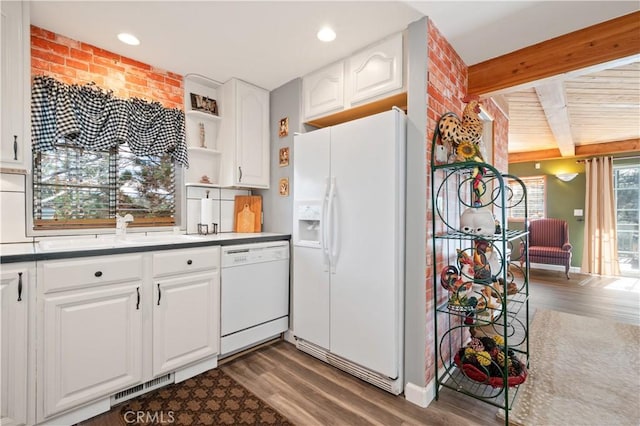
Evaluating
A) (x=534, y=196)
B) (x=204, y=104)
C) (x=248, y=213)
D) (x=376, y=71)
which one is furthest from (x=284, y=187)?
(x=534, y=196)

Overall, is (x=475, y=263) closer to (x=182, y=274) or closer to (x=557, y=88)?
(x=182, y=274)

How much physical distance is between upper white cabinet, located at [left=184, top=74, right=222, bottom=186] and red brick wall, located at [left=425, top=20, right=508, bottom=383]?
197cm

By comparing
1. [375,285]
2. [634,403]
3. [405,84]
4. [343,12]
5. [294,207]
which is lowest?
[634,403]

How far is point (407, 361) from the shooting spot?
1996 mm

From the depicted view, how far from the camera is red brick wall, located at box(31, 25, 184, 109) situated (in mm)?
2104

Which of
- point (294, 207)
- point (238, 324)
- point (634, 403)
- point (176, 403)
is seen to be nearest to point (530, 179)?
point (634, 403)

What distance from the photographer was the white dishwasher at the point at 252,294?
7.81ft

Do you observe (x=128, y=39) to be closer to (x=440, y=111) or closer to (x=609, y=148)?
(x=440, y=111)

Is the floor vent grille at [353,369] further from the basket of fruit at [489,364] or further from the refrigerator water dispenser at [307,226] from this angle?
the refrigerator water dispenser at [307,226]

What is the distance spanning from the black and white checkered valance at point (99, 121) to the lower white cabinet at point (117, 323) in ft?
3.36

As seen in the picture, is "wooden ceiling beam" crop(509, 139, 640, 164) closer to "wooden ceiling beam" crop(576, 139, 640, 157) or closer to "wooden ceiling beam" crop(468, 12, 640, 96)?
"wooden ceiling beam" crop(576, 139, 640, 157)

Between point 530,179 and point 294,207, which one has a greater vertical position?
point 530,179

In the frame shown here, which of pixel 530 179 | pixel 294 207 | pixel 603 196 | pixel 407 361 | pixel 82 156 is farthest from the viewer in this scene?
pixel 530 179

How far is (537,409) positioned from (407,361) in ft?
2.64
